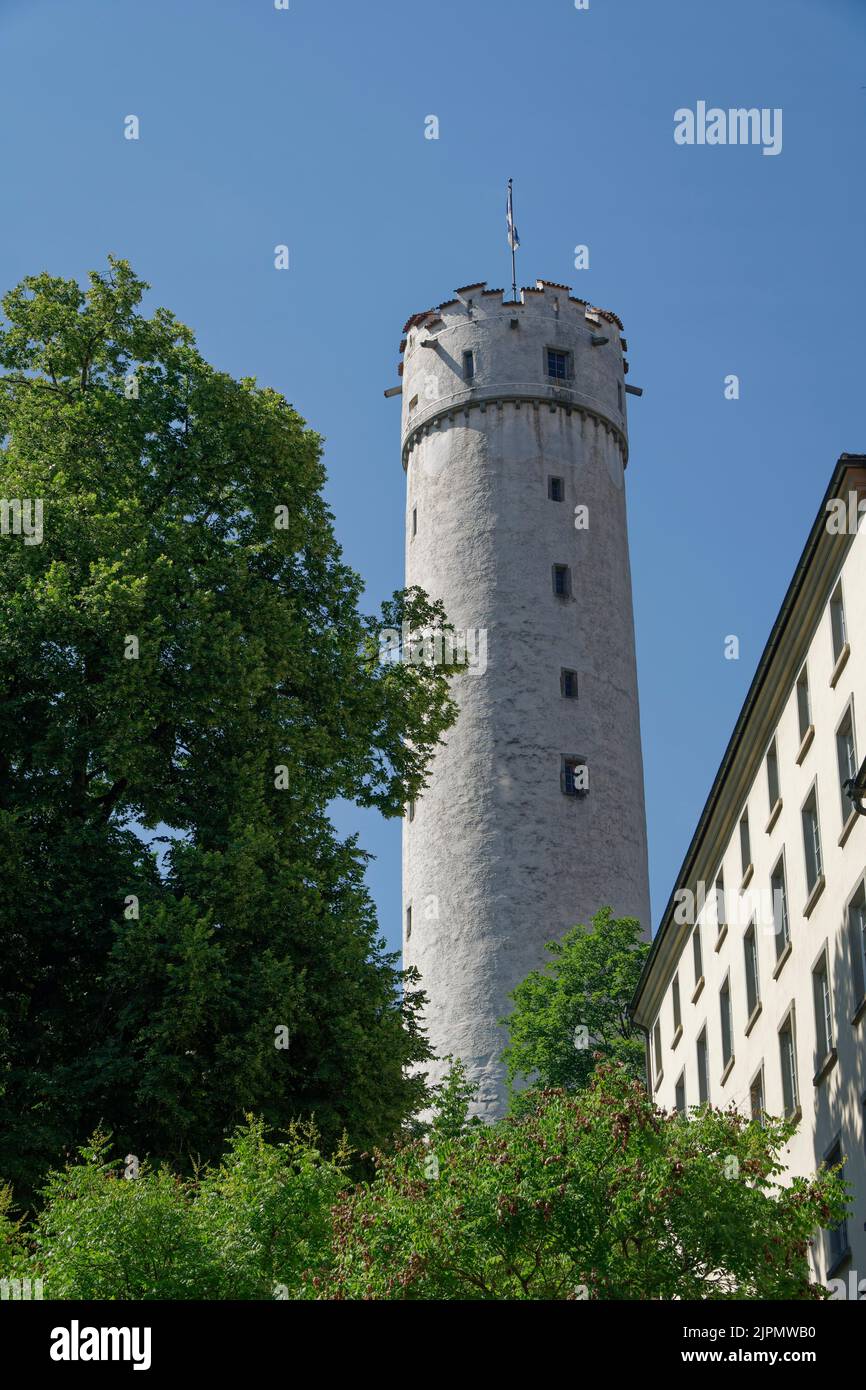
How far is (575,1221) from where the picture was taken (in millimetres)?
22875

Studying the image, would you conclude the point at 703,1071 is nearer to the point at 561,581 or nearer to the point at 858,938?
the point at 858,938

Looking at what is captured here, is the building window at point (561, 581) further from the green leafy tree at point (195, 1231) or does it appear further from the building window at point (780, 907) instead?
the green leafy tree at point (195, 1231)

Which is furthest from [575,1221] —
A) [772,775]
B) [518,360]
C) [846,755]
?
[518,360]

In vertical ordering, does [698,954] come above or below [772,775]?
below

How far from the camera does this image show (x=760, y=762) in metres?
38.5

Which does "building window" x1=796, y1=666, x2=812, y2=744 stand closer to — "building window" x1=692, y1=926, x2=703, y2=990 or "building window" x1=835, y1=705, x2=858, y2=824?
"building window" x1=835, y1=705, x2=858, y2=824

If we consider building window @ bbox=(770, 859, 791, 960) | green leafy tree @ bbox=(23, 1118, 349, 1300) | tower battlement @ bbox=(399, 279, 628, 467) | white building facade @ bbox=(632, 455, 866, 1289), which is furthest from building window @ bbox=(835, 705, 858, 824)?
tower battlement @ bbox=(399, 279, 628, 467)

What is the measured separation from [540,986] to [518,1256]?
28229 mm

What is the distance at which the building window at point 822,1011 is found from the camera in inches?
1278

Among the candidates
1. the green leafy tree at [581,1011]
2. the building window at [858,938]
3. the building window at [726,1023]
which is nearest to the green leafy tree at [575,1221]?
the building window at [858,938]

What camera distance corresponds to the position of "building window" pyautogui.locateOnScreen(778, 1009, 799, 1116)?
3441 cm

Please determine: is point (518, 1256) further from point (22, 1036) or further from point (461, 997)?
point (461, 997)

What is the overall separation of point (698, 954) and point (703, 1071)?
87.8 inches

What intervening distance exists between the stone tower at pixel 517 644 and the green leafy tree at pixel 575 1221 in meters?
33.6
